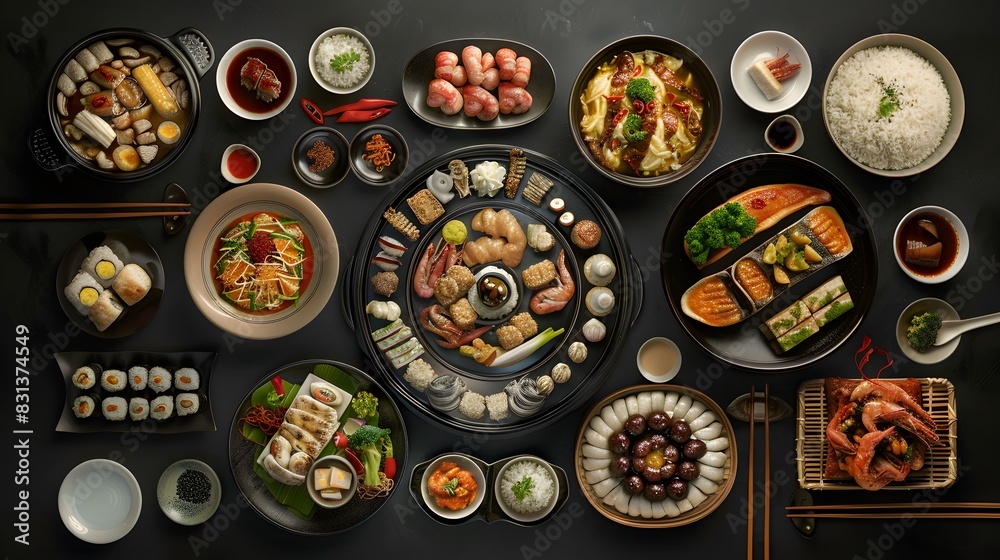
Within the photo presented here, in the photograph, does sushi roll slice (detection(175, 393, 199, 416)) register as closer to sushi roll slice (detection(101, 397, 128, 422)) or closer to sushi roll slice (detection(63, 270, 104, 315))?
sushi roll slice (detection(101, 397, 128, 422))

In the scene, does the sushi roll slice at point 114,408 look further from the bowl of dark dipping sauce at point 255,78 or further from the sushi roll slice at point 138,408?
the bowl of dark dipping sauce at point 255,78

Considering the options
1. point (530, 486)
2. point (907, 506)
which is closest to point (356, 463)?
point (530, 486)

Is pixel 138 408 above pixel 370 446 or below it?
below

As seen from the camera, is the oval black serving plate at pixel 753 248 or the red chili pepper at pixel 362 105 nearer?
the oval black serving plate at pixel 753 248

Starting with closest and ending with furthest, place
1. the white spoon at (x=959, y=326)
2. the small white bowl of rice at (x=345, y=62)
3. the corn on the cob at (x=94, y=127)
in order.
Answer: the corn on the cob at (x=94, y=127), the white spoon at (x=959, y=326), the small white bowl of rice at (x=345, y=62)

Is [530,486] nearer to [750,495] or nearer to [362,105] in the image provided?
[750,495]

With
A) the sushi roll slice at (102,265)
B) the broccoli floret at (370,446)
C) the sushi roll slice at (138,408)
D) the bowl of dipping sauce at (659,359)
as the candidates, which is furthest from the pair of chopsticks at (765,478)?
the sushi roll slice at (102,265)
